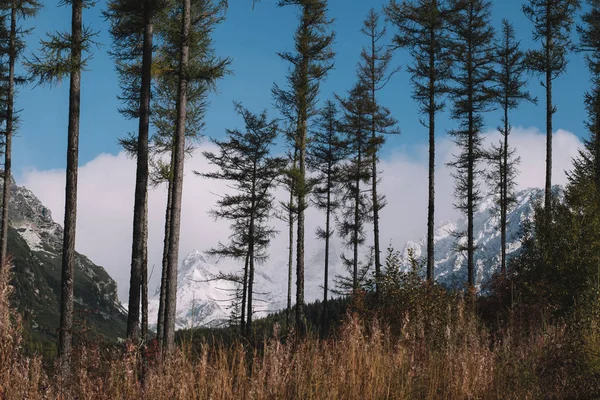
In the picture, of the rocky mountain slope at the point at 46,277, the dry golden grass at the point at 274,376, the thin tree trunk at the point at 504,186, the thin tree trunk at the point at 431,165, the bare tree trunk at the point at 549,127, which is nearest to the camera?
the dry golden grass at the point at 274,376

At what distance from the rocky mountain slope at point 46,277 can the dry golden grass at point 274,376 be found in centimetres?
8027

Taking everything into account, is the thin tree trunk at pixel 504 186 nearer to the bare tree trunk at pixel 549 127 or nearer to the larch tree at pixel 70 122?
the bare tree trunk at pixel 549 127

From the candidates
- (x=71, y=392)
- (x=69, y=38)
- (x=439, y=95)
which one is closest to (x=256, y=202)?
(x=439, y=95)

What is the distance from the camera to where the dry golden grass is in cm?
440

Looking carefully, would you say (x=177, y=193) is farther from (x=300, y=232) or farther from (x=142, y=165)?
(x=300, y=232)

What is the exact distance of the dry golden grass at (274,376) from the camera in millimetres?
4398

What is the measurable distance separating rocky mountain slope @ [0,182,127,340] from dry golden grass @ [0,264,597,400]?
263 ft

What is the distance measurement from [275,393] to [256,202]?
22.9m

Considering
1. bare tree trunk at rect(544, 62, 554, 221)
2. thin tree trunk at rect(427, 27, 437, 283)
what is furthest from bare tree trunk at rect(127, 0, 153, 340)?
bare tree trunk at rect(544, 62, 554, 221)

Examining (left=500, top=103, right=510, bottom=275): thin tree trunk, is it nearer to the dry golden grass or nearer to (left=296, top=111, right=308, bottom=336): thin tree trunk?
(left=296, top=111, right=308, bottom=336): thin tree trunk

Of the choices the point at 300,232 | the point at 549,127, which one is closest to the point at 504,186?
the point at 549,127

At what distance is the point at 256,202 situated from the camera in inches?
1065

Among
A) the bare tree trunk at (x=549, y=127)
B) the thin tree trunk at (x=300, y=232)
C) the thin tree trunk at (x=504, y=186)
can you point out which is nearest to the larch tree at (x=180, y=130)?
the thin tree trunk at (x=300, y=232)

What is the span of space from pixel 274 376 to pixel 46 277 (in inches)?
Answer: 5532
